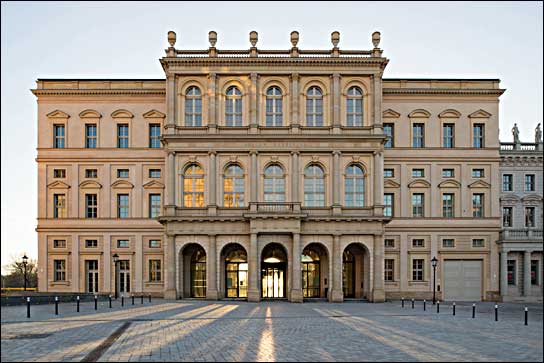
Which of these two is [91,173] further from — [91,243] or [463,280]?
[463,280]

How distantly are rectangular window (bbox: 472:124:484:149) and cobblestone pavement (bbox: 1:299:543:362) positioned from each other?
25.7 meters

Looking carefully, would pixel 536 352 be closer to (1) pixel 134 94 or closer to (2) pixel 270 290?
(2) pixel 270 290

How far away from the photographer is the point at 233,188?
161 ft

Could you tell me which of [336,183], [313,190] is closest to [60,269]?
[313,190]

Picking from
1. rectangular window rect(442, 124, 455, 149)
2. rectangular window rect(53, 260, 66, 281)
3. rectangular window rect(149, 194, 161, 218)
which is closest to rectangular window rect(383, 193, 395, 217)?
rectangular window rect(442, 124, 455, 149)

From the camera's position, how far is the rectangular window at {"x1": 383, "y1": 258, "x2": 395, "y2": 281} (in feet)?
170

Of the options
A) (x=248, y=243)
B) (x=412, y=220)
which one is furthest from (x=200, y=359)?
(x=412, y=220)

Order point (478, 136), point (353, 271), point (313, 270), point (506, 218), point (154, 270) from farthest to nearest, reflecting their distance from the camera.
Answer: point (506, 218) < point (478, 136) < point (154, 270) < point (353, 271) < point (313, 270)

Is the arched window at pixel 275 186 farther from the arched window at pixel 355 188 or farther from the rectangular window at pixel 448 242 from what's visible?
the rectangular window at pixel 448 242

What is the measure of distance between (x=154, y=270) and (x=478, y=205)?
3059cm

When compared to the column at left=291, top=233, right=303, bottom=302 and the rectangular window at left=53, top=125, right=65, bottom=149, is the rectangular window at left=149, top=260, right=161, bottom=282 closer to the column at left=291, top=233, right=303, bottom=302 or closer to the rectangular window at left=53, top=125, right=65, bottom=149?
the column at left=291, top=233, right=303, bottom=302

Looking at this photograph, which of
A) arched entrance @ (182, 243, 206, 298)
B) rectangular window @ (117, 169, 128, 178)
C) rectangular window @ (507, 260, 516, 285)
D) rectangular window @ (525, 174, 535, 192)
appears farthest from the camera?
rectangular window @ (525, 174, 535, 192)

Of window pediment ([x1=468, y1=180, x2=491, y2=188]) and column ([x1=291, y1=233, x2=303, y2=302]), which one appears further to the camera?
window pediment ([x1=468, y1=180, x2=491, y2=188])

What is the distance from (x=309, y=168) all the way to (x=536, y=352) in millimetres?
32931
